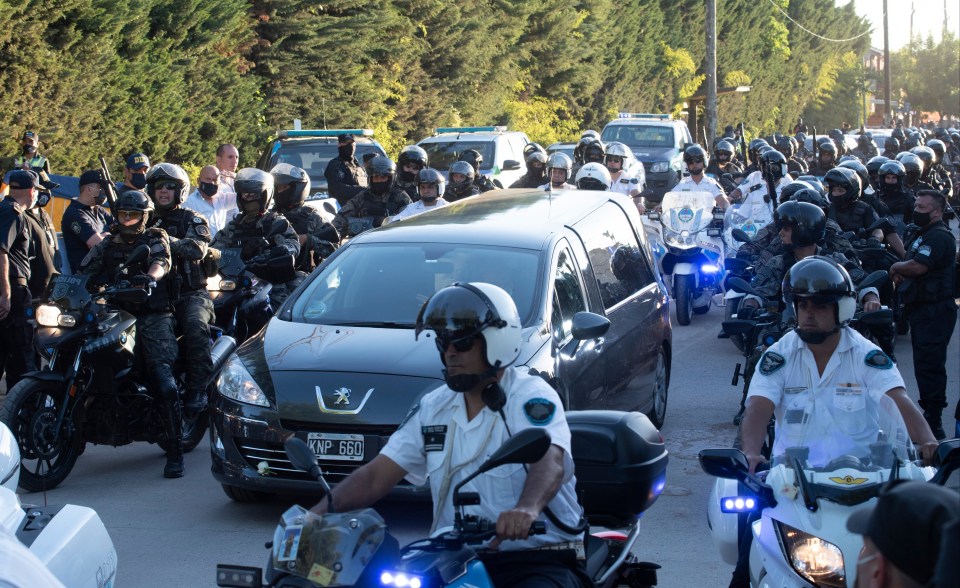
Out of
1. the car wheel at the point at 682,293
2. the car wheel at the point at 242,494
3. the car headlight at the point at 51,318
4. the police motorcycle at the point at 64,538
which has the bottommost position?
the car wheel at the point at 682,293

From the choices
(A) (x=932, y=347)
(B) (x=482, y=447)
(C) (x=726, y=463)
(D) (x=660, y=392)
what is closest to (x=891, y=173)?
(A) (x=932, y=347)

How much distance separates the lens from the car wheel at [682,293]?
46.8 ft

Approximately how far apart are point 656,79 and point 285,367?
45919 mm

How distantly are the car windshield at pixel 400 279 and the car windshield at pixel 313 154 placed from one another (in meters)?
10.3

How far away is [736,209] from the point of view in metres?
13.8

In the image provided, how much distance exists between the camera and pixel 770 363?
514 cm

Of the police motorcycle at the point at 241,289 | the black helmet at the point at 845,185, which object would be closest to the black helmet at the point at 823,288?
the police motorcycle at the point at 241,289

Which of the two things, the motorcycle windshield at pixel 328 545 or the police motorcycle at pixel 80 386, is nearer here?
the motorcycle windshield at pixel 328 545

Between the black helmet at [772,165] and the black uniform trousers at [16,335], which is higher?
the black helmet at [772,165]

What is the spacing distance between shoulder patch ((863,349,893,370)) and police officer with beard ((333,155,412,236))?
26.9ft

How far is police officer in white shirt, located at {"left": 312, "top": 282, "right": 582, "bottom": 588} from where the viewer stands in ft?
12.5

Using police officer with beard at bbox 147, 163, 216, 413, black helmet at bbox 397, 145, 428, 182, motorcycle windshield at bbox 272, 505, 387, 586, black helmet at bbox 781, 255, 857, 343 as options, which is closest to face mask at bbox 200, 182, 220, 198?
black helmet at bbox 397, 145, 428, 182

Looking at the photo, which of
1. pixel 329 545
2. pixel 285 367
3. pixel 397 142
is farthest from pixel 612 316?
pixel 397 142

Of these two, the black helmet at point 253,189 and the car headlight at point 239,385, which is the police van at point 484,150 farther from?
the car headlight at point 239,385
